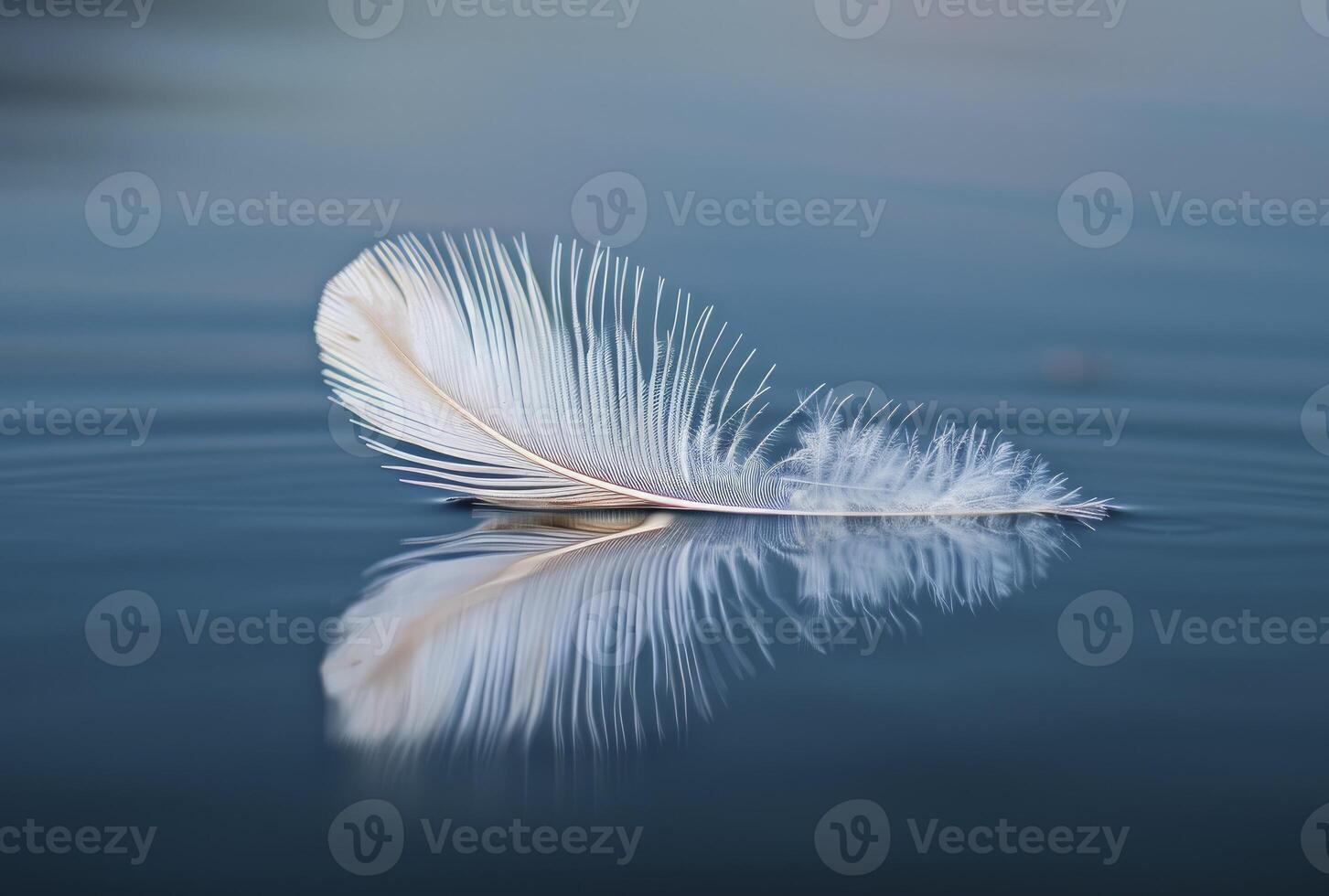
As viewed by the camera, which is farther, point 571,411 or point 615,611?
point 571,411

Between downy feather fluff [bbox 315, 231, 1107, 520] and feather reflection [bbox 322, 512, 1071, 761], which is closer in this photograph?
feather reflection [bbox 322, 512, 1071, 761]

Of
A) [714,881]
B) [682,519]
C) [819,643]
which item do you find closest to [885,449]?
[682,519]

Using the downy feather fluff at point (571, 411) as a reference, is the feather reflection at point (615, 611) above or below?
below

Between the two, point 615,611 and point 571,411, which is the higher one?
point 571,411

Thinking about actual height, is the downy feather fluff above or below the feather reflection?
above

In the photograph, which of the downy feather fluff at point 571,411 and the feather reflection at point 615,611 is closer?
the feather reflection at point 615,611

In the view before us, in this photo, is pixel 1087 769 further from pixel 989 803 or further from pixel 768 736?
pixel 768 736

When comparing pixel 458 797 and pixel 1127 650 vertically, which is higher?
pixel 1127 650

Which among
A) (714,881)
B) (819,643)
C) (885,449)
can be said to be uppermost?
(885,449)
